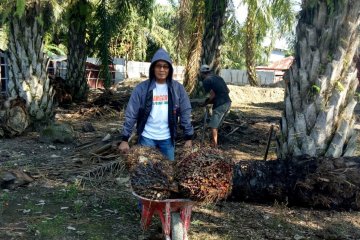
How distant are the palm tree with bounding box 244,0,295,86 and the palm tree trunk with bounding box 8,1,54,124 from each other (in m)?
4.82

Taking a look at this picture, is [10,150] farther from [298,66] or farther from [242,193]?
[298,66]

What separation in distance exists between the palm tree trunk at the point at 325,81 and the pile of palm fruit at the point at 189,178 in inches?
82.0

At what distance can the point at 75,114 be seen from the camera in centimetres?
1196

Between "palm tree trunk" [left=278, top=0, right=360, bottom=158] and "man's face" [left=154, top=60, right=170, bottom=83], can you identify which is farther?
"palm tree trunk" [left=278, top=0, right=360, bottom=158]

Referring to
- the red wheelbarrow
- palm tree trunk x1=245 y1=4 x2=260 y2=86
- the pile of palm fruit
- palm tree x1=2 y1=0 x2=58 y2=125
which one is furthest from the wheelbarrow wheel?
palm tree trunk x1=245 y1=4 x2=260 y2=86

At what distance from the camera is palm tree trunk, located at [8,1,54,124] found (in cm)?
872

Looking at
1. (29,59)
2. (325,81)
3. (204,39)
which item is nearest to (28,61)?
(29,59)

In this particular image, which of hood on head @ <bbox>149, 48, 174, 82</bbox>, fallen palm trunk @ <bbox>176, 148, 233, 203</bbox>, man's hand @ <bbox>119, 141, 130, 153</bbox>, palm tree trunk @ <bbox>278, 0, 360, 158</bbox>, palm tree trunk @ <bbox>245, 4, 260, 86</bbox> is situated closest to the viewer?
fallen palm trunk @ <bbox>176, 148, 233, 203</bbox>

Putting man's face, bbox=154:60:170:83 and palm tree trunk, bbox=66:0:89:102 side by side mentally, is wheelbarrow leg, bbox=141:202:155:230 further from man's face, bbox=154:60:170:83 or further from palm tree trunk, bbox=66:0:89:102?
palm tree trunk, bbox=66:0:89:102

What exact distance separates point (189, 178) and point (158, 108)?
1196 mm

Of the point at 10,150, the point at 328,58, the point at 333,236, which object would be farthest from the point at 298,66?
the point at 10,150

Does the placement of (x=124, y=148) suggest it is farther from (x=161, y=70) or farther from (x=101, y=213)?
(x=101, y=213)

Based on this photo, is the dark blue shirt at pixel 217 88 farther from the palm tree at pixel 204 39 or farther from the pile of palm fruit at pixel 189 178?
the pile of palm fruit at pixel 189 178

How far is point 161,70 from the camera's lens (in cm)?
421
